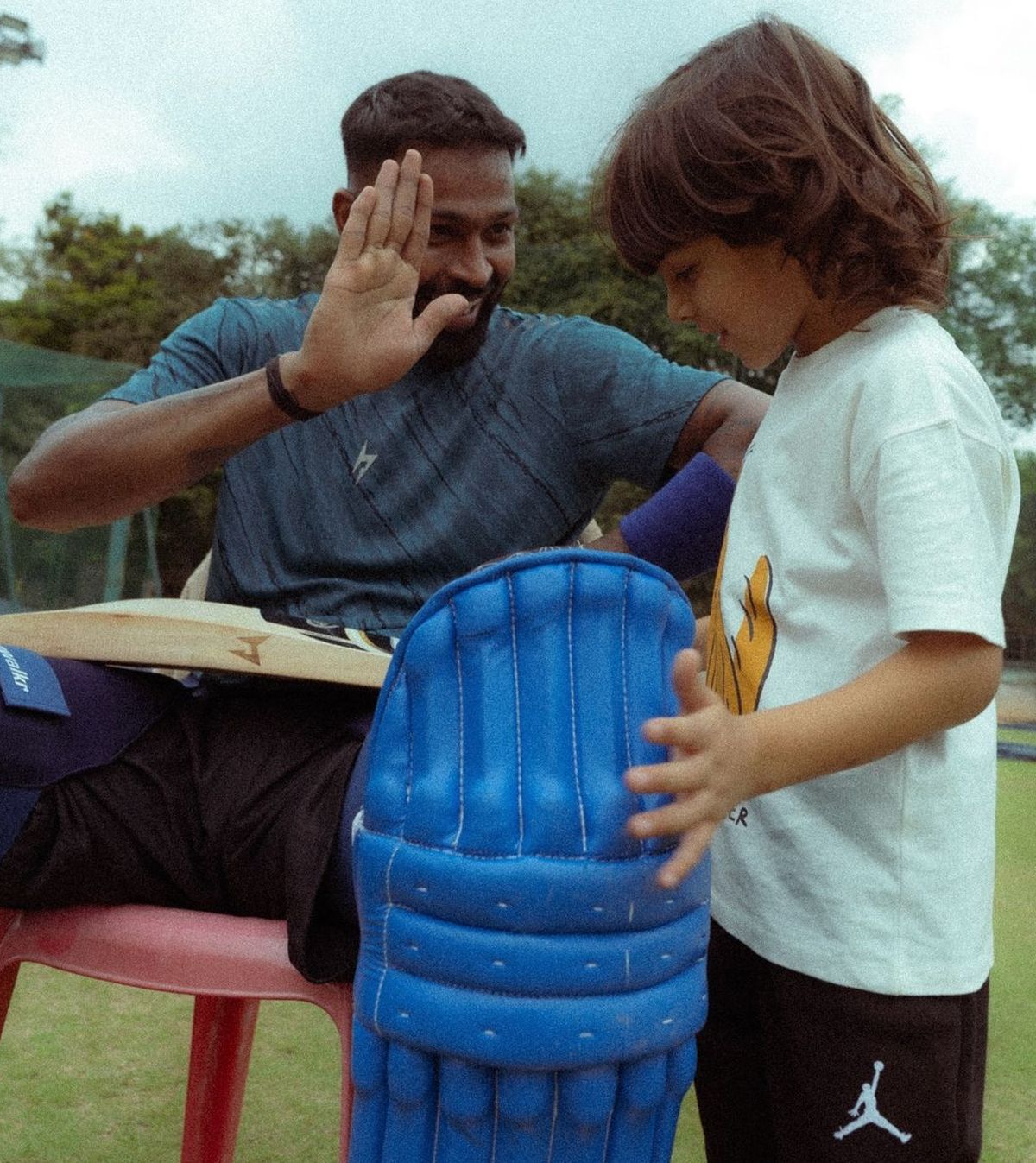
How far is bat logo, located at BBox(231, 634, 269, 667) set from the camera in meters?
1.05

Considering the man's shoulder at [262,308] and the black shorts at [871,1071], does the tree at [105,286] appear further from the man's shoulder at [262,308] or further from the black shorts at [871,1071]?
the black shorts at [871,1071]

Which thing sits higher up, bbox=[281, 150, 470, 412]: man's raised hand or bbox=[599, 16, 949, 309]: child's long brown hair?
bbox=[599, 16, 949, 309]: child's long brown hair

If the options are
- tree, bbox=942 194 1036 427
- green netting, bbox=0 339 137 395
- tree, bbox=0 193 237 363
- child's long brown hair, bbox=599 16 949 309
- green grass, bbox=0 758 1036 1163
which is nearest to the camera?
child's long brown hair, bbox=599 16 949 309

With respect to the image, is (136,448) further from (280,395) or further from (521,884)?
→ (521,884)

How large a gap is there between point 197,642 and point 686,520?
500mm

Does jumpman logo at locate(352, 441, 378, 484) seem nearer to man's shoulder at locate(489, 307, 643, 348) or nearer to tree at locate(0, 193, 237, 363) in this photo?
man's shoulder at locate(489, 307, 643, 348)

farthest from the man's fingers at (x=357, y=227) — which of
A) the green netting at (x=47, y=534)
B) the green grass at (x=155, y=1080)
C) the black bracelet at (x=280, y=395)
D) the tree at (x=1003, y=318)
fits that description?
the tree at (x=1003, y=318)

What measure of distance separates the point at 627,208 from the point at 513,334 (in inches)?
15.4

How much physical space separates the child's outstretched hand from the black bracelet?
0.49 meters

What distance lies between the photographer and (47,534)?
9.88 metres

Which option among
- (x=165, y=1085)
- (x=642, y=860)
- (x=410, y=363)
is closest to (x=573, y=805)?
(x=642, y=860)

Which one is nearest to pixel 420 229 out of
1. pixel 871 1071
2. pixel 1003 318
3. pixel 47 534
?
pixel 871 1071

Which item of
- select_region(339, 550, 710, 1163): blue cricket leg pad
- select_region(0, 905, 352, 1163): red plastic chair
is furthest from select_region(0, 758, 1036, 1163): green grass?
select_region(339, 550, 710, 1163): blue cricket leg pad

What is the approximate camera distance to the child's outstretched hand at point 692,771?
752 mm
